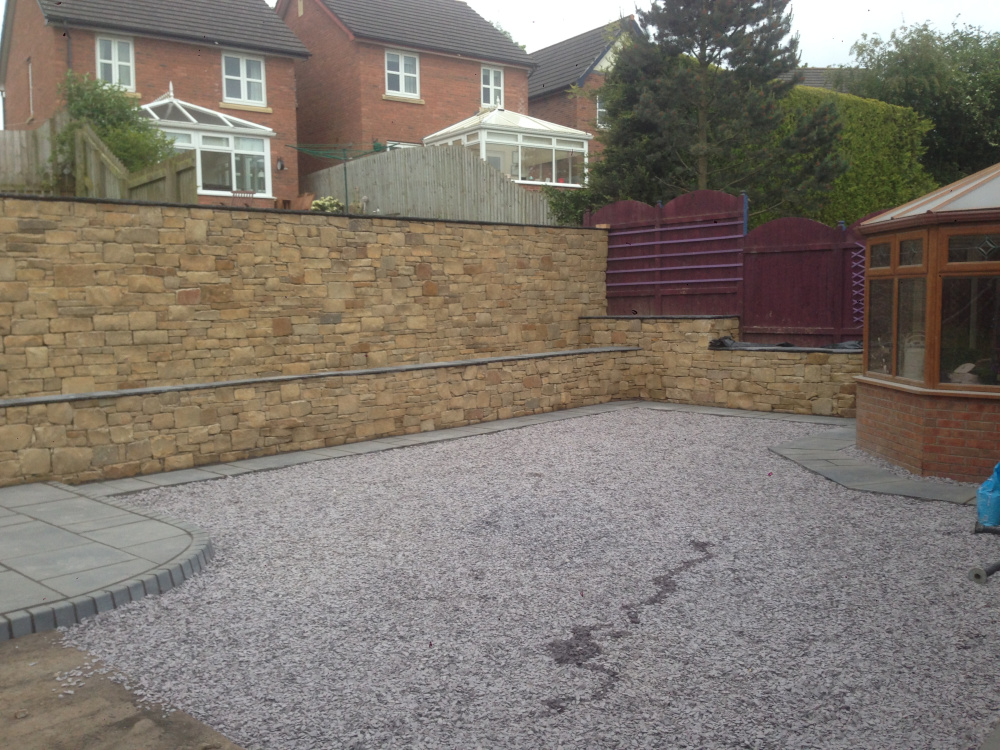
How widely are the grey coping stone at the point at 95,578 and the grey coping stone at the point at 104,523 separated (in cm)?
97

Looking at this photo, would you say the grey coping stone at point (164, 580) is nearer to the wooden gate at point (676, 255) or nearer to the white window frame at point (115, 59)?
the wooden gate at point (676, 255)

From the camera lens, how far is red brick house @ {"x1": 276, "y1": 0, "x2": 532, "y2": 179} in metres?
24.8

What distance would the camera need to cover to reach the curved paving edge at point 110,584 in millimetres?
4121

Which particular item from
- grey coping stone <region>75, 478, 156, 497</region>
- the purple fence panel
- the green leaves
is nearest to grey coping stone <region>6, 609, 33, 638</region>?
grey coping stone <region>75, 478, 156, 497</region>

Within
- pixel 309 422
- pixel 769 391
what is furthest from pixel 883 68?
pixel 309 422

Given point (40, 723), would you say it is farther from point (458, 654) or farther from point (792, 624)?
point (792, 624)

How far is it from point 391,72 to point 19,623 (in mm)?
23699

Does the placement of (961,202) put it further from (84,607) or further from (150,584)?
(84,607)

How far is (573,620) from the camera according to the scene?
4250mm

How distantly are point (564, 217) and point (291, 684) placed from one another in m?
13.6

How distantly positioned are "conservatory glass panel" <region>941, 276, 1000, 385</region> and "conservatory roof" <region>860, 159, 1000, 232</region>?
587mm

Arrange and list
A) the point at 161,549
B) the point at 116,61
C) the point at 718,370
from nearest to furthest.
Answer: the point at 161,549 → the point at 718,370 → the point at 116,61

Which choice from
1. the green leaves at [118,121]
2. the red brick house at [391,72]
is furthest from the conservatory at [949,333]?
the red brick house at [391,72]

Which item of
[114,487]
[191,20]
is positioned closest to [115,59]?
[191,20]
